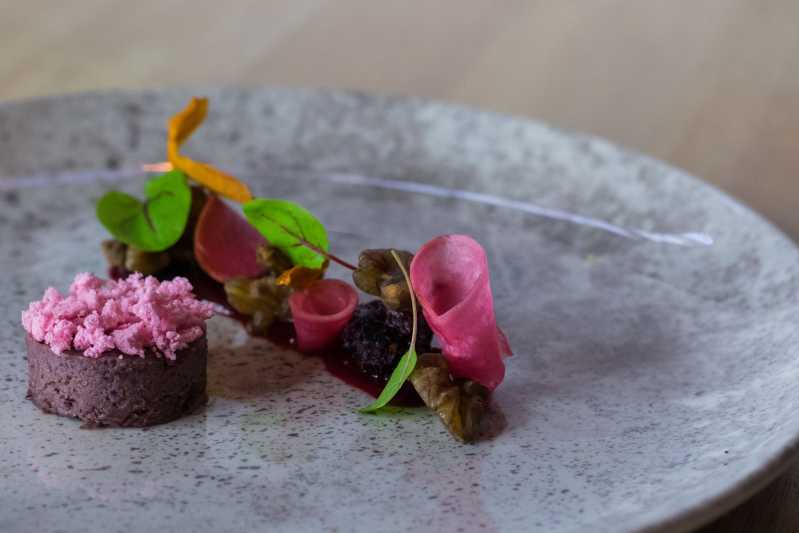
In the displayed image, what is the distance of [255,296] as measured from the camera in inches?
71.6

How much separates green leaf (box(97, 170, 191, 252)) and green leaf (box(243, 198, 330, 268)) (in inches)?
7.9

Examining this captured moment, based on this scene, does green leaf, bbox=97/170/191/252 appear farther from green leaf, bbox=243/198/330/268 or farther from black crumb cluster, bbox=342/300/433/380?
black crumb cluster, bbox=342/300/433/380

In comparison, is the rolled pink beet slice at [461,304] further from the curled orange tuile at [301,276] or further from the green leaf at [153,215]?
the green leaf at [153,215]

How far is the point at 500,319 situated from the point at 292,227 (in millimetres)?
375

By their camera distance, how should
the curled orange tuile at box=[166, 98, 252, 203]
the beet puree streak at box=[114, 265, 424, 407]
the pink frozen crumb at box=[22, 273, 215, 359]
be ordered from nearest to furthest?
the pink frozen crumb at box=[22, 273, 215, 359] < the beet puree streak at box=[114, 265, 424, 407] < the curled orange tuile at box=[166, 98, 252, 203]

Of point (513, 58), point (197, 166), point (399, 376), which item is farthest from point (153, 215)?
point (513, 58)

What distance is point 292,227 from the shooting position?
1.78 meters

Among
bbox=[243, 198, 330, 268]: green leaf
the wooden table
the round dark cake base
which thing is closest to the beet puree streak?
bbox=[243, 198, 330, 268]: green leaf

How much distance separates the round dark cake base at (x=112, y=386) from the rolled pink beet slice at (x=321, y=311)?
0.21 meters

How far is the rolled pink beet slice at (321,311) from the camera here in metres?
1.76

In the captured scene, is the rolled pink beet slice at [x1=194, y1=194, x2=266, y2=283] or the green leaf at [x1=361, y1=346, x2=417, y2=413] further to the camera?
the rolled pink beet slice at [x1=194, y1=194, x2=266, y2=283]

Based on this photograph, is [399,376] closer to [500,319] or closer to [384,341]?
[384,341]

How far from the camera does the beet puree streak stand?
1.68 metres

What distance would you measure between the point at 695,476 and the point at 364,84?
1.63 metres
